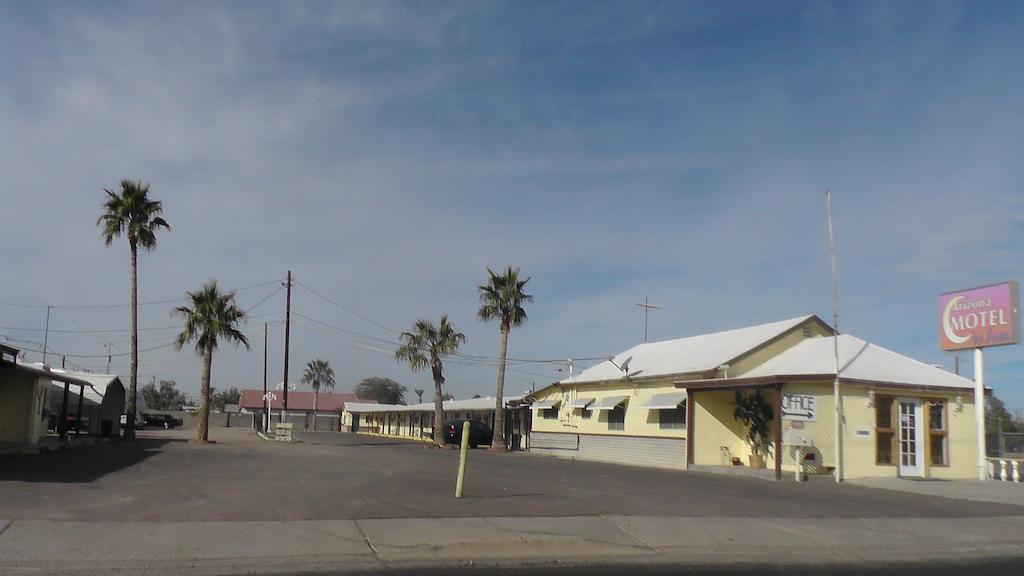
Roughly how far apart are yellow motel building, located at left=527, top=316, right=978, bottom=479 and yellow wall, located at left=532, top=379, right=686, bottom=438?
0.23ft

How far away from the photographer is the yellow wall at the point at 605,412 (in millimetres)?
31328

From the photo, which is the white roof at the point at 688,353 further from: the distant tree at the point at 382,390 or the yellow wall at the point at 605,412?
the distant tree at the point at 382,390

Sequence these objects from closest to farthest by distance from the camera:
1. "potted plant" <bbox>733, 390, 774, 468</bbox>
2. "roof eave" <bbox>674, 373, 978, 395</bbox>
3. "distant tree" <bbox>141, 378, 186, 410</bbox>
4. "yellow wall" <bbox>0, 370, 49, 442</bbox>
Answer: "roof eave" <bbox>674, 373, 978, 395</bbox>, "potted plant" <bbox>733, 390, 774, 468</bbox>, "yellow wall" <bbox>0, 370, 49, 442</bbox>, "distant tree" <bbox>141, 378, 186, 410</bbox>

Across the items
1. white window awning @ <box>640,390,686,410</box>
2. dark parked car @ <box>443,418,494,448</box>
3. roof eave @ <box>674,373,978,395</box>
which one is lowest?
dark parked car @ <box>443,418,494,448</box>

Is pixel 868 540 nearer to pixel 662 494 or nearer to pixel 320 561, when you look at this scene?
pixel 662 494

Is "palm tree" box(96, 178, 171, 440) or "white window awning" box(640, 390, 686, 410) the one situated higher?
"palm tree" box(96, 178, 171, 440)

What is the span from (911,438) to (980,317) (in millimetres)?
4159

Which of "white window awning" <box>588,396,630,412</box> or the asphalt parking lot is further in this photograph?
"white window awning" <box>588,396,630,412</box>

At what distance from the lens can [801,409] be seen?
77.7ft

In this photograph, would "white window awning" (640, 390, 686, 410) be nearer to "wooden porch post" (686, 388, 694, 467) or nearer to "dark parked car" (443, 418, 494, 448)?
"wooden porch post" (686, 388, 694, 467)

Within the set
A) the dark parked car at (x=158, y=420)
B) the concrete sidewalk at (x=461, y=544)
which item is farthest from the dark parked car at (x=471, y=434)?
the dark parked car at (x=158, y=420)

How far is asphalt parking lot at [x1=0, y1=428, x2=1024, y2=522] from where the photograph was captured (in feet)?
42.0

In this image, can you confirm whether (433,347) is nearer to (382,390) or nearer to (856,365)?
(856,365)

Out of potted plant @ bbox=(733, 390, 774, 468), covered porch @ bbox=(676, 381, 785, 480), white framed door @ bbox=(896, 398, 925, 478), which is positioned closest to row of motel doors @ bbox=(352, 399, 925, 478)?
white framed door @ bbox=(896, 398, 925, 478)
